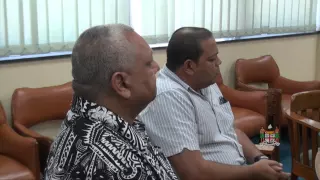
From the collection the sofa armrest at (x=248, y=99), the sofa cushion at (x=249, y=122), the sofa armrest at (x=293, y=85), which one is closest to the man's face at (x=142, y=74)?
the sofa cushion at (x=249, y=122)

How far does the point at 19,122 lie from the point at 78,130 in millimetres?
2297

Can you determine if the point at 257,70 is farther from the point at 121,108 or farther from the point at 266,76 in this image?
the point at 121,108

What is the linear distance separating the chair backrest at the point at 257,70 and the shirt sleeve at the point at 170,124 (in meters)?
2.86

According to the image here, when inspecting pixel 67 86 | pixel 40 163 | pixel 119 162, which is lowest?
pixel 40 163

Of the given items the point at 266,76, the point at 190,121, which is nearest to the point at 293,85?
the point at 266,76

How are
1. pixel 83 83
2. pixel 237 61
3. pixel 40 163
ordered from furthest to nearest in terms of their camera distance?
pixel 237 61, pixel 40 163, pixel 83 83

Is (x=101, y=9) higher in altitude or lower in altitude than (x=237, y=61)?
higher

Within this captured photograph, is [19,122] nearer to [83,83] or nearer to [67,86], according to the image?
[67,86]

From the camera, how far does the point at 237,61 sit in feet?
16.1

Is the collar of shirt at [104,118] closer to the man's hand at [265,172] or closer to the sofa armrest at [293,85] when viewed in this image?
the man's hand at [265,172]

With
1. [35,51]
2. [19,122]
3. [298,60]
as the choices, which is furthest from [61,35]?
[298,60]

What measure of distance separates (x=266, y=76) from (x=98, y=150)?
4.07 metres

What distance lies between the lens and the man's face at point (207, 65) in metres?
2.17

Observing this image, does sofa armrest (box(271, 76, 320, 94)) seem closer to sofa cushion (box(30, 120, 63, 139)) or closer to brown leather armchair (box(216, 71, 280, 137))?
brown leather armchair (box(216, 71, 280, 137))
